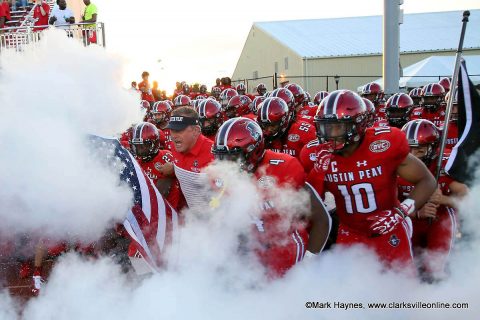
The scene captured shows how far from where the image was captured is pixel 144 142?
5.84 meters

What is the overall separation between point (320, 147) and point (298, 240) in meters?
0.76

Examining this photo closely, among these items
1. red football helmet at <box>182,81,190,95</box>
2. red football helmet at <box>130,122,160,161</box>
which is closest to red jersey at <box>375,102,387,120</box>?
red football helmet at <box>130,122,160,161</box>

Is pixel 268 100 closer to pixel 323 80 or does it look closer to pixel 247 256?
pixel 247 256

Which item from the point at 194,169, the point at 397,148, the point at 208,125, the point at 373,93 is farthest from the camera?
the point at 373,93

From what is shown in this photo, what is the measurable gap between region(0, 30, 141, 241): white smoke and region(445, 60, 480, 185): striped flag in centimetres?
266

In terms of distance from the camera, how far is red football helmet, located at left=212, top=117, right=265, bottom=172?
3740 mm

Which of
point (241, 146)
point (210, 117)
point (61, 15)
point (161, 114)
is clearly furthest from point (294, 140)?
point (61, 15)

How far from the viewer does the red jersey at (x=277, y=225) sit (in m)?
3.62

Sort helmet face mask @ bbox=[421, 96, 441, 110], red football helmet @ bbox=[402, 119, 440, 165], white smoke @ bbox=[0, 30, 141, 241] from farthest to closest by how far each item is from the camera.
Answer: helmet face mask @ bbox=[421, 96, 441, 110], red football helmet @ bbox=[402, 119, 440, 165], white smoke @ bbox=[0, 30, 141, 241]

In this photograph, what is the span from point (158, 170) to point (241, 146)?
2.05 m

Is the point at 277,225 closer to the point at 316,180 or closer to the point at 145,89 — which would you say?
the point at 316,180

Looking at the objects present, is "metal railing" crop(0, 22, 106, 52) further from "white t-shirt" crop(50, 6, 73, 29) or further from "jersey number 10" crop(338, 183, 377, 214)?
"jersey number 10" crop(338, 183, 377, 214)

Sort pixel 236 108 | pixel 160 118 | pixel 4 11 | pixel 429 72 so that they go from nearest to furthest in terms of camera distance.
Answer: pixel 236 108
pixel 160 118
pixel 4 11
pixel 429 72

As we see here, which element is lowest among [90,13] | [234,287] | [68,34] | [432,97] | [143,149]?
[234,287]
